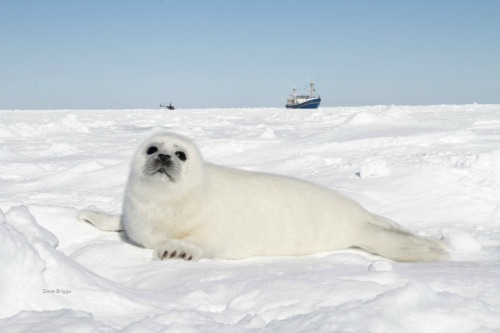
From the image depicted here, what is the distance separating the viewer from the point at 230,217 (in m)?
2.76

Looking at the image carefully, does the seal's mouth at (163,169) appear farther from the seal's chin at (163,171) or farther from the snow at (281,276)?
the snow at (281,276)

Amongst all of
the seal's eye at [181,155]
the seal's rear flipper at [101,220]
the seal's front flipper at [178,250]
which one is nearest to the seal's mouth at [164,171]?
the seal's eye at [181,155]

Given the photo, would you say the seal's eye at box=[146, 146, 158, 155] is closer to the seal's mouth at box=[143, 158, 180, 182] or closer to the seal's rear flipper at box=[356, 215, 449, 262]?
the seal's mouth at box=[143, 158, 180, 182]

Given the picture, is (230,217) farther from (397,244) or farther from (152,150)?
(397,244)

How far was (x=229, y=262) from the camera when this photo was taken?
251 centimetres

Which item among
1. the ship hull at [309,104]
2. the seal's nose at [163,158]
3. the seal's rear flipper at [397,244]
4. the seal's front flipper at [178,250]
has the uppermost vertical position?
the seal's nose at [163,158]

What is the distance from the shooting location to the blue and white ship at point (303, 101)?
2177 inches

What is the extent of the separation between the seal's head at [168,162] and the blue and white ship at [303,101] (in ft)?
174

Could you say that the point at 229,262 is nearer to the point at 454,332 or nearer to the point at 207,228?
the point at 207,228

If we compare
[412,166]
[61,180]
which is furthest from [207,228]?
[61,180]

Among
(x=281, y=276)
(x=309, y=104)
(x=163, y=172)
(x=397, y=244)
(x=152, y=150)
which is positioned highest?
(x=152, y=150)

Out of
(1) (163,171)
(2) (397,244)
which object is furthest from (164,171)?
(2) (397,244)

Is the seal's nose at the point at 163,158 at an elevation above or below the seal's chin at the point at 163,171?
above

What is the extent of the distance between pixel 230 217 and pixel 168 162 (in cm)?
43
